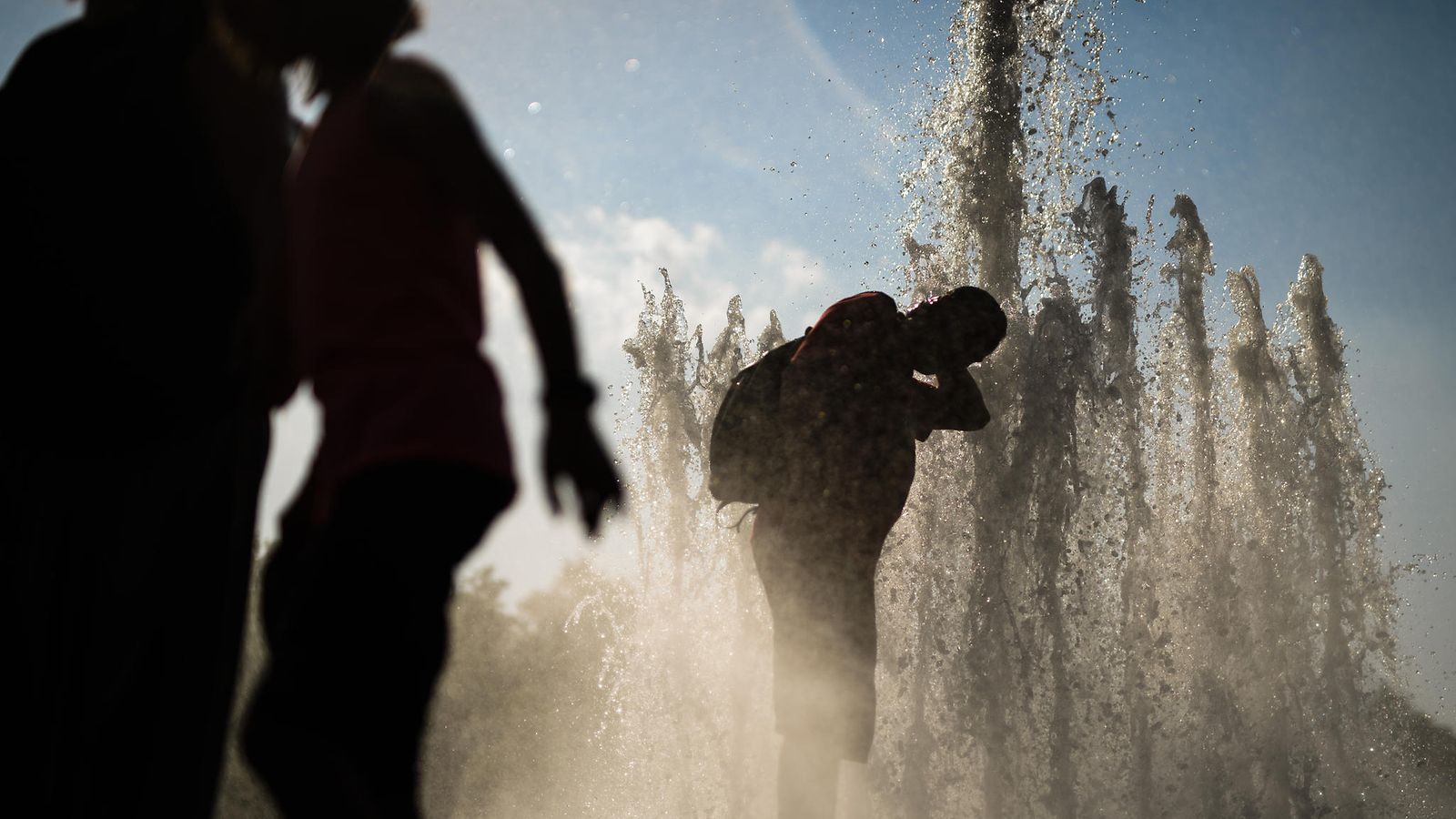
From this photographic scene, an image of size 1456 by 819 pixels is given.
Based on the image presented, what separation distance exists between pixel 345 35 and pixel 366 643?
824mm

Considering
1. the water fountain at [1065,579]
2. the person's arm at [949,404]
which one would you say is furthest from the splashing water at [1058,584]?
the person's arm at [949,404]

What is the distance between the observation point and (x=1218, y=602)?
10.6 m

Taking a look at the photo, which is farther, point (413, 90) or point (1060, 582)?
point (1060, 582)

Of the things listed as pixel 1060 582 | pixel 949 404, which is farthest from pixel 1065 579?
pixel 949 404

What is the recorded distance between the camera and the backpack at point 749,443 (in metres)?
2.79

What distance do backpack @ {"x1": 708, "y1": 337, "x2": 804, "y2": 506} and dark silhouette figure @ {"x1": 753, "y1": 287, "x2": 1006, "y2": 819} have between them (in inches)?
1.9

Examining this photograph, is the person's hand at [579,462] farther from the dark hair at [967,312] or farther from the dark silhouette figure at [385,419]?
the dark hair at [967,312]

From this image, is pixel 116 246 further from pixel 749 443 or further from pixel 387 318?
pixel 749 443

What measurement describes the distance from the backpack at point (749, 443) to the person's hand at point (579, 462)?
154cm

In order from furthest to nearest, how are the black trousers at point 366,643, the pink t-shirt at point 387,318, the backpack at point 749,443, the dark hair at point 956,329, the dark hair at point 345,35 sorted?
the dark hair at point 956,329, the backpack at point 749,443, the dark hair at point 345,35, the pink t-shirt at point 387,318, the black trousers at point 366,643

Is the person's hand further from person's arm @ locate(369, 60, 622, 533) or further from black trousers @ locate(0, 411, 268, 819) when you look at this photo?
black trousers @ locate(0, 411, 268, 819)

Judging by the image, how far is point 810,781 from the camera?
2592 mm

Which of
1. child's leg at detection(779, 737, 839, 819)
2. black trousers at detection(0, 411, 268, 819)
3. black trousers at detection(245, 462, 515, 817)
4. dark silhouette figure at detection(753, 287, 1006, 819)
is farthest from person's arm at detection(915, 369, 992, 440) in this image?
black trousers at detection(0, 411, 268, 819)

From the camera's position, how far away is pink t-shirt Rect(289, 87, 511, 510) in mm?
1142
